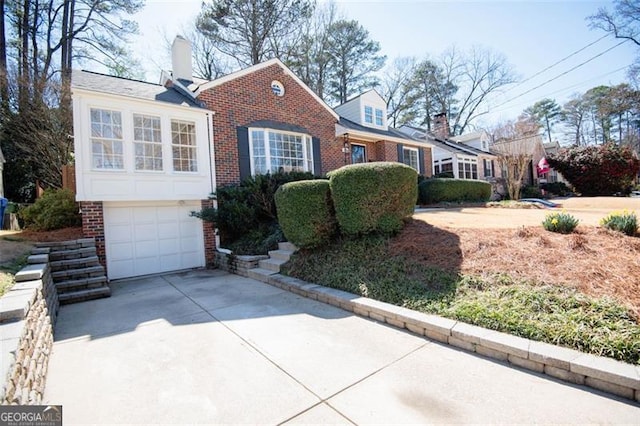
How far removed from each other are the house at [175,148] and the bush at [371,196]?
4.62 m

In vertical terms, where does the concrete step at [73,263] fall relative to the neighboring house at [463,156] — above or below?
below

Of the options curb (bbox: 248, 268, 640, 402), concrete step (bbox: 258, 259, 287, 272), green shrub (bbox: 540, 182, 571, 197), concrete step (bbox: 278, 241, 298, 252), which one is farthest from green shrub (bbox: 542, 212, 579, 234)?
green shrub (bbox: 540, 182, 571, 197)

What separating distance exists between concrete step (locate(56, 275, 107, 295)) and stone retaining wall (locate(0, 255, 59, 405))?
2.02 m

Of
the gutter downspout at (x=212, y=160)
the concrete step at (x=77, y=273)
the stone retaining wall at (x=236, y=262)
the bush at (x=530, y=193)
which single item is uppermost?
the gutter downspout at (x=212, y=160)

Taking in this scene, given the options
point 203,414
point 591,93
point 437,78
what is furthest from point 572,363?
point 591,93

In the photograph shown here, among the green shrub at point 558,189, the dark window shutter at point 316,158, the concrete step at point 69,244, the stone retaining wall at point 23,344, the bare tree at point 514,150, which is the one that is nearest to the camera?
the stone retaining wall at point 23,344

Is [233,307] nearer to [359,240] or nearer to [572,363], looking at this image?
[359,240]

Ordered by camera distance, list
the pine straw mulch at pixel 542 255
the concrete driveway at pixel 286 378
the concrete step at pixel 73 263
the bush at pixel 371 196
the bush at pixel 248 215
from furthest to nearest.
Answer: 1. the bush at pixel 248 215
2. the concrete step at pixel 73 263
3. the bush at pixel 371 196
4. the pine straw mulch at pixel 542 255
5. the concrete driveway at pixel 286 378

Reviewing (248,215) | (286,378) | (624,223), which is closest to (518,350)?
(286,378)

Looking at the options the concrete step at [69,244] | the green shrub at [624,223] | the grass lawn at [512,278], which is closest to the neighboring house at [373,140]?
the grass lawn at [512,278]

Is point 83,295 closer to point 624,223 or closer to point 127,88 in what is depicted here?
point 127,88

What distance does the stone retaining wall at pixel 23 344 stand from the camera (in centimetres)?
194

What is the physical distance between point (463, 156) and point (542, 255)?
1878 cm

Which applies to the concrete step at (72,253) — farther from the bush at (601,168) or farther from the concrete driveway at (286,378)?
the bush at (601,168)
